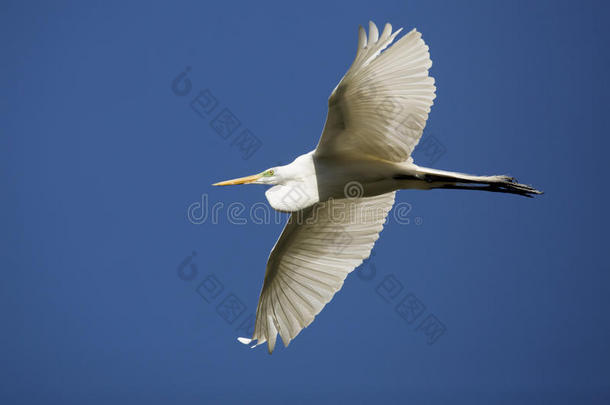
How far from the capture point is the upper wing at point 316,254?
6390mm

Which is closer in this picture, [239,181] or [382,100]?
[382,100]

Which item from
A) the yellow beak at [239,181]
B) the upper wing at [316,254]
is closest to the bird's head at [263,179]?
the yellow beak at [239,181]

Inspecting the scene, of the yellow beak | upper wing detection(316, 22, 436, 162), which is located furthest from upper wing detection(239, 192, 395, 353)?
upper wing detection(316, 22, 436, 162)

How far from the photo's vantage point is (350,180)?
18.6 feet

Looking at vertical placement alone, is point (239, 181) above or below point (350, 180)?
above

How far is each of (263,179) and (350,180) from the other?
76cm

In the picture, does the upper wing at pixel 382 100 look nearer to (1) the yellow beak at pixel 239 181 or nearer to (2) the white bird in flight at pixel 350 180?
(2) the white bird in flight at pixel 350 180

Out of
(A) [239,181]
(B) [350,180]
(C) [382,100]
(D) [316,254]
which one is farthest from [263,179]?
(C) [382,100]

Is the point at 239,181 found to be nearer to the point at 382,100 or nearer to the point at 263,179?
the point at 263,179

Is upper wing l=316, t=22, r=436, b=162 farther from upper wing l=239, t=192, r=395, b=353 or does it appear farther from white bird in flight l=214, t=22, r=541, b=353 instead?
upper wing l=239, t=192, r=395, b=353

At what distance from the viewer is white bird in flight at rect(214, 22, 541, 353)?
5.05m

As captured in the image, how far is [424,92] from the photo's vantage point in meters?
5.16

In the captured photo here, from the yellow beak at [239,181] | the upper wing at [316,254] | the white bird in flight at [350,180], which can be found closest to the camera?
the white bird in flight at [350,180]

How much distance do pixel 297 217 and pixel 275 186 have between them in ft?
2.64
